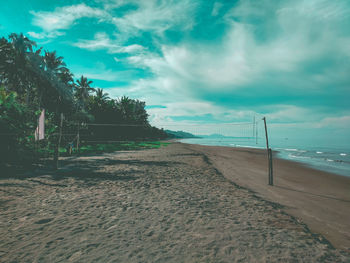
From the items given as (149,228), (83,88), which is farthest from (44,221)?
(83,88)

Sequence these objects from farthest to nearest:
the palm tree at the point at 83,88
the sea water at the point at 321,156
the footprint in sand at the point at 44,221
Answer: the palm tree at the point at 83,88 < the sea water at the point at 321,156 < the footprint in sand at the point at 44,221

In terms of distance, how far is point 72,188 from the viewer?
7.05m

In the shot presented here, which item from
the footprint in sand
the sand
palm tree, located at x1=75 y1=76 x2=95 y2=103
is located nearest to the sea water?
the sand

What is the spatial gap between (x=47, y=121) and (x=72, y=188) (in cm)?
1037

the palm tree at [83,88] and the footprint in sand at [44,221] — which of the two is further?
the palm tree at [83,88]

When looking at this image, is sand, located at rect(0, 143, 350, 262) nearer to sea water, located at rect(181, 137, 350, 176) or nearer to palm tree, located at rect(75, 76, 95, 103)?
sea water, located at rect(181, 137, 350, 176)

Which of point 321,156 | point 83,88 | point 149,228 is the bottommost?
point 321,156

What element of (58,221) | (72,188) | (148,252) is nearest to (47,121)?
(72,188)

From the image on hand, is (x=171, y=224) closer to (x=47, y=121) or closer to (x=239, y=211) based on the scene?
(x=239, y=211)

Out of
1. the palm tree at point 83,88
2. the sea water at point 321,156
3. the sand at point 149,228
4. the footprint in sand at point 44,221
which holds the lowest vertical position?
the sea water at point 321,156

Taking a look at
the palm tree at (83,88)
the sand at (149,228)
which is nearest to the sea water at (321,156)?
the sand at (149,228)

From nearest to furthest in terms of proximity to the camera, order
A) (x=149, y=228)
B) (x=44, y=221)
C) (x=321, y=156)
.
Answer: (x=149, y=228) < (x=44, y=221) < (x=321, y=156)

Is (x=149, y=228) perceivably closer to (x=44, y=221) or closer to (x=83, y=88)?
(x=44, y=221)

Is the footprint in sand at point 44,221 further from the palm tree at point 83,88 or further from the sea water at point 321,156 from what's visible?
the palm tree at point 83,88
